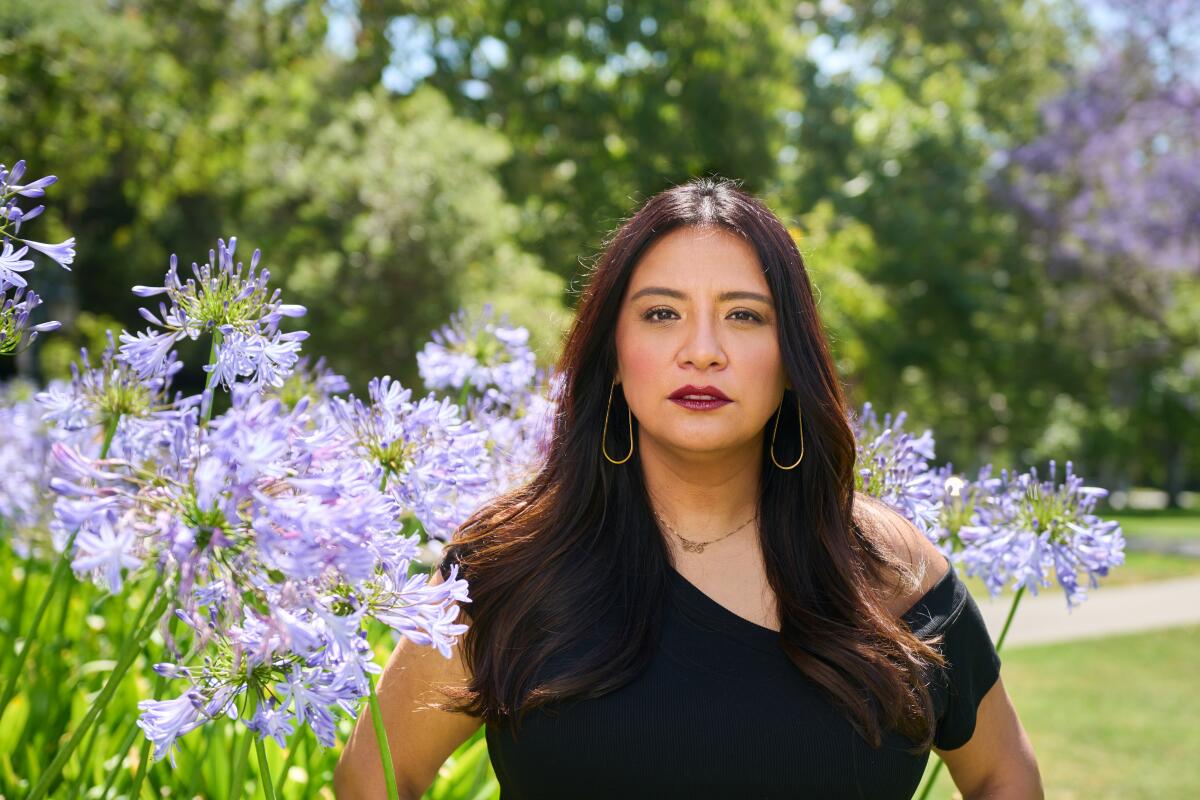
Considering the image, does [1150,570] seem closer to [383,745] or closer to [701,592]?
[701,592]

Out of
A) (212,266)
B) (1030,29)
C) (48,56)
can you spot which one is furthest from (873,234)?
(212,266)

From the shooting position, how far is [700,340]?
2.18 metres

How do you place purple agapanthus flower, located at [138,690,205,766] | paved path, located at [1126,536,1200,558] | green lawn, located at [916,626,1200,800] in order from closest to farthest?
1. purple agapanthus flower, located at [138,690,205,766]
2. green lawn, located at [916,626,1200,800]
3. paved path, located at [1126,536,1200,558]

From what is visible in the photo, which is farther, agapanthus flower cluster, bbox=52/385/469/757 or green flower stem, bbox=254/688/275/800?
green flower stem, bbox=254/688/275/800

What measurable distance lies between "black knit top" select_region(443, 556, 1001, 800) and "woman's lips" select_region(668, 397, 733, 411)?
44 cm

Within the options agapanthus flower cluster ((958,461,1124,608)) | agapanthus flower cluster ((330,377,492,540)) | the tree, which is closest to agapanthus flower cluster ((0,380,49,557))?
agapanthus flower cluster ((330,377,492,540))

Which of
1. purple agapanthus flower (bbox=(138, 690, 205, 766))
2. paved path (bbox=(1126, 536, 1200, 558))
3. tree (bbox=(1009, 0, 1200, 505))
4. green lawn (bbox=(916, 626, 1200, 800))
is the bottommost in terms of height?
paved path (bbox=(1126, 536, 1200, 558))

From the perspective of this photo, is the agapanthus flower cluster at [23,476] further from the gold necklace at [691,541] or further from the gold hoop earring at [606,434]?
the gold necklace at [691,541]

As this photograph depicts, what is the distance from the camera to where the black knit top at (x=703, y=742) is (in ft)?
6.76

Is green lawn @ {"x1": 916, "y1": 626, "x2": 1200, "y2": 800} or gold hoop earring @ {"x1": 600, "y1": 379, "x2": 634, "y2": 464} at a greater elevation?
gold hoop earring @ {"x1": 600, "y1": 379, "x2": 634, "y2": 464}

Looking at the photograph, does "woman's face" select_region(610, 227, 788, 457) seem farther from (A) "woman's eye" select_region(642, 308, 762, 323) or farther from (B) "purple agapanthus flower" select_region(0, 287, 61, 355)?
(B) "purple agapanthus flower" select_region(0, 287, 61, 355)

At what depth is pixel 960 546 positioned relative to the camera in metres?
2.74

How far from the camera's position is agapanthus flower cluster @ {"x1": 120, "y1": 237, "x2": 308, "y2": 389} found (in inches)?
64.9

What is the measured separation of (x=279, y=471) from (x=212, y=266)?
0.69 meters
